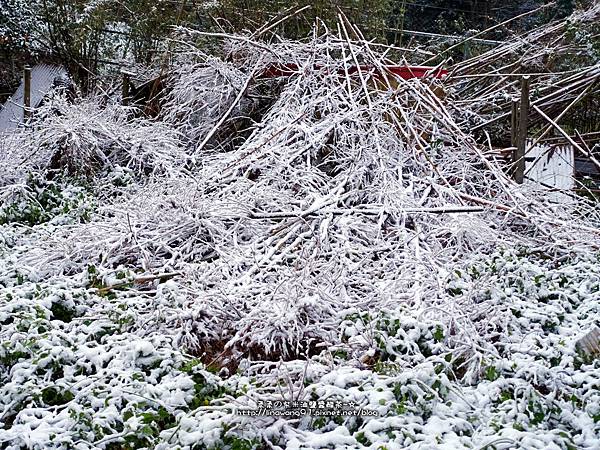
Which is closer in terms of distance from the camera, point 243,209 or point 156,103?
point 243,209

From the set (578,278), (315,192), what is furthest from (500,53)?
(578,278)

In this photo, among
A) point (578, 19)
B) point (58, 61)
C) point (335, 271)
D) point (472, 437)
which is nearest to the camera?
point (472, 437)

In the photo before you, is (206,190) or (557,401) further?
(206,190)

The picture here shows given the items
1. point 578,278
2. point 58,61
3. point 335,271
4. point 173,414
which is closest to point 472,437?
point 173,414

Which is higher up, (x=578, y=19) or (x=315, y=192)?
(x=578, y=19)

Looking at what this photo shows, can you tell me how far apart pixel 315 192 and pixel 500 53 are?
4184 mm

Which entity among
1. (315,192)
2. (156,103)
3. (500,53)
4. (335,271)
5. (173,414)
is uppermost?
(500,53)

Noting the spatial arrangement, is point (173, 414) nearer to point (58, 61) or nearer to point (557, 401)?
point (557, 401)

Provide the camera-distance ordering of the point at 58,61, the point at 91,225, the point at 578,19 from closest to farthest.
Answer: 1. the point at 91,225
2. the point at 578,19
3. the point at 58,61

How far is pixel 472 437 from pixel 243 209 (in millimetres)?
2640

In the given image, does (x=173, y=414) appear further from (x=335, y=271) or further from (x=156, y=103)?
(x=156, y=103)

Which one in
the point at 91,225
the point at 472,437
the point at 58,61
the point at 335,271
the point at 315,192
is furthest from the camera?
the point at 58,61

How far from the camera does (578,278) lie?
426 cm

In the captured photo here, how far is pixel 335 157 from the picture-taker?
19.4 ft
